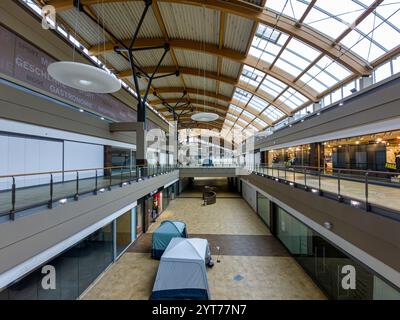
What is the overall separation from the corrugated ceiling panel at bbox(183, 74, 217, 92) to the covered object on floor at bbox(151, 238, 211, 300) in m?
17.8

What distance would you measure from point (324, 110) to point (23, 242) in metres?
15.1

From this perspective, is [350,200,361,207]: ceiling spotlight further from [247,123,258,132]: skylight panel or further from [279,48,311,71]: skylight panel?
[247,123,258,132]: skylight panel

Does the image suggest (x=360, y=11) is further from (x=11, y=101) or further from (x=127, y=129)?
(x=11, y=101)

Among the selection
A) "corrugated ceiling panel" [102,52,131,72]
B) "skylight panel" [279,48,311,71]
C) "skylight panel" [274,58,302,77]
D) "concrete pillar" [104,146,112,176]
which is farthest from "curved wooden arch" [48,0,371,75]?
"concrete pillar" [104,146,112,176]

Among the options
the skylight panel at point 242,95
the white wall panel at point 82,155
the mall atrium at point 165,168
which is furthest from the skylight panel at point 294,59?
the white wall panel at point 82,155

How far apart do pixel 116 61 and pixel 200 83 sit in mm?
9147

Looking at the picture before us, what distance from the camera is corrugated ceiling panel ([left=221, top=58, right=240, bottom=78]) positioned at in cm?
1659

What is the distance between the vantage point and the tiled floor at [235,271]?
733cm

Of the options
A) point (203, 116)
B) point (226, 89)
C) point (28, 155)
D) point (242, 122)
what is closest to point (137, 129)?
point (203, 116)

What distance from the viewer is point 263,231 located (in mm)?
13570

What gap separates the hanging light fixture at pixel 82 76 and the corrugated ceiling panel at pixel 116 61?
9.91 metres

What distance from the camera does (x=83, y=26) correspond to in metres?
11.6

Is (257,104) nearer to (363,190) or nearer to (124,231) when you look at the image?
(124,231)
